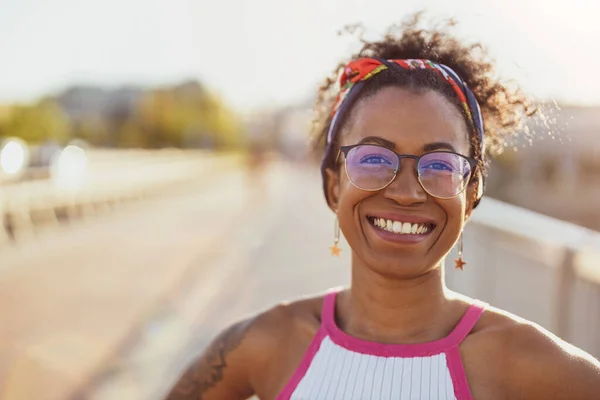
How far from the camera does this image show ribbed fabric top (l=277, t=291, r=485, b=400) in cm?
213

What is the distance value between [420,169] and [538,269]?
2.43m

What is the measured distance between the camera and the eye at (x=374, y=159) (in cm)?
225

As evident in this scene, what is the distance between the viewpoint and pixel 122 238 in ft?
51.1

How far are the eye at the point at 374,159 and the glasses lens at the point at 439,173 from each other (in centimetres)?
10

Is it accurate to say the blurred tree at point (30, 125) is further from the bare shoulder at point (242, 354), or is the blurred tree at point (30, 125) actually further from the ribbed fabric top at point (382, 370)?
the ribbed fabric top at point (382, 370)

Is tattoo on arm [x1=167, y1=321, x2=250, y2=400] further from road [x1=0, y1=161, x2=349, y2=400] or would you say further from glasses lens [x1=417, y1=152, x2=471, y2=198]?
road [x1=0, y1=161, x2=349, y2=400]

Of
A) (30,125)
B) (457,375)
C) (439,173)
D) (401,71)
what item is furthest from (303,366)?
(30,125)

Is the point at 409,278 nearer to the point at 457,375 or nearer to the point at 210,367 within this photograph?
the point at 457,375

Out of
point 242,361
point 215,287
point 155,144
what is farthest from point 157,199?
point 155,144

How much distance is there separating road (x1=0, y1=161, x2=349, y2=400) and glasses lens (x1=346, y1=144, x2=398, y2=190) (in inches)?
135

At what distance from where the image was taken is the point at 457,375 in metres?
2.13

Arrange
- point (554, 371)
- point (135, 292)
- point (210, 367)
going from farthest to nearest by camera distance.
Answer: point (135, 292), point (210, 367), point (554, 371)

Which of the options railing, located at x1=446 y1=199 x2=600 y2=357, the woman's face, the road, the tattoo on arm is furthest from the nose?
the road

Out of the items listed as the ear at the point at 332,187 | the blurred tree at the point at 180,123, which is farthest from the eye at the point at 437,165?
the blurred tree at the point at 180,123
